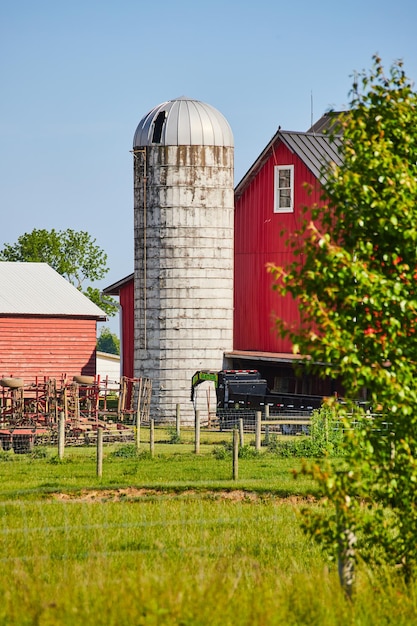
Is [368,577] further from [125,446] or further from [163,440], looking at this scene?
[163,440]

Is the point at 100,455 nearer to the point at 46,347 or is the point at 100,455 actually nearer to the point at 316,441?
the point at 316,441

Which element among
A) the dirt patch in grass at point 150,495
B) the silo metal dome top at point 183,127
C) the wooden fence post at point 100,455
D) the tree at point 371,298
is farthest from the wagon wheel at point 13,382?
the tree at point 371,298

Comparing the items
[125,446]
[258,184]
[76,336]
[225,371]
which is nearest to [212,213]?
[258,184]

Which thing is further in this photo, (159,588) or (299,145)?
(299,145)

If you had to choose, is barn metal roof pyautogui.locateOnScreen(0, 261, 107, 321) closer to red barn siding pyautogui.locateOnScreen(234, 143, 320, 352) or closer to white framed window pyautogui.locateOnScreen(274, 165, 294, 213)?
red barn siding pyautogui.locateOnScreen(234, 143, 320, 352)

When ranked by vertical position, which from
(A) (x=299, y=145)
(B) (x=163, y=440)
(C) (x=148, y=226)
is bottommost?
(B) (x=163, y=440)

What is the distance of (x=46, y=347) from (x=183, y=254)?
861 centimetres

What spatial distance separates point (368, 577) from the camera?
1061cm

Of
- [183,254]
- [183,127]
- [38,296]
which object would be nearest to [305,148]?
[183,127]

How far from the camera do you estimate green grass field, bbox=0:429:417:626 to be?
9.42 meters

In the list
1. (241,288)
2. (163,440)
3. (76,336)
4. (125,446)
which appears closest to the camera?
(125,446)

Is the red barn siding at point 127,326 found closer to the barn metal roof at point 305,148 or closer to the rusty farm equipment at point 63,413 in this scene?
the rusty farm equipment at point 63,413

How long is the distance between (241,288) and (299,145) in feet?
20.8

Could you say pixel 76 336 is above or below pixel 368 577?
above
